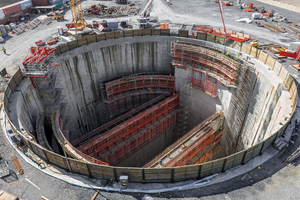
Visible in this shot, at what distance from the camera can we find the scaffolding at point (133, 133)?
115ft

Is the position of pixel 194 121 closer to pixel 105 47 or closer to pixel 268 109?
pixel 268 109

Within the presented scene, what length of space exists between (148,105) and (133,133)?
6.61 metres

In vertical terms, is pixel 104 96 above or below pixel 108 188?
below

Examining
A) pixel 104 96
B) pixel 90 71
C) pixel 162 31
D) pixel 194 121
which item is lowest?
pixel 194 121

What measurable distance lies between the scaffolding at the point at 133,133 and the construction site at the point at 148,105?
220 mm

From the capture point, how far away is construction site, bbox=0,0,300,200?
1922 centimetres

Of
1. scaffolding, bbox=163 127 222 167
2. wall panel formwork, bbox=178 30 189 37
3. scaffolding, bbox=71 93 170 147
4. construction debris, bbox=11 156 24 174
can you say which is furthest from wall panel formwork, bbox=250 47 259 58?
construction debris, bbox=11 156 24 174

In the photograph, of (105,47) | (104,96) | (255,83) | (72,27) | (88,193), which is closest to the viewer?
(88,193)

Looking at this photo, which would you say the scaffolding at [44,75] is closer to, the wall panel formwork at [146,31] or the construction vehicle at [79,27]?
the construction vehicle at [79,27]

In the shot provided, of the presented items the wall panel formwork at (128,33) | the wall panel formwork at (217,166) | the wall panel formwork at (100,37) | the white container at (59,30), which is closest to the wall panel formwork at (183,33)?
the wall panel formwork at (128,33)

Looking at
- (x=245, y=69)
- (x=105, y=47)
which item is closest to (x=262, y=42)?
(x=245, y=69)

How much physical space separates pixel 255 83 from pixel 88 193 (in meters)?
28.7

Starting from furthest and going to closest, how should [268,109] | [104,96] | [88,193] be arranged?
[104,96] → [268,109] → [88,193]

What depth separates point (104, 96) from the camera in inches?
1756
